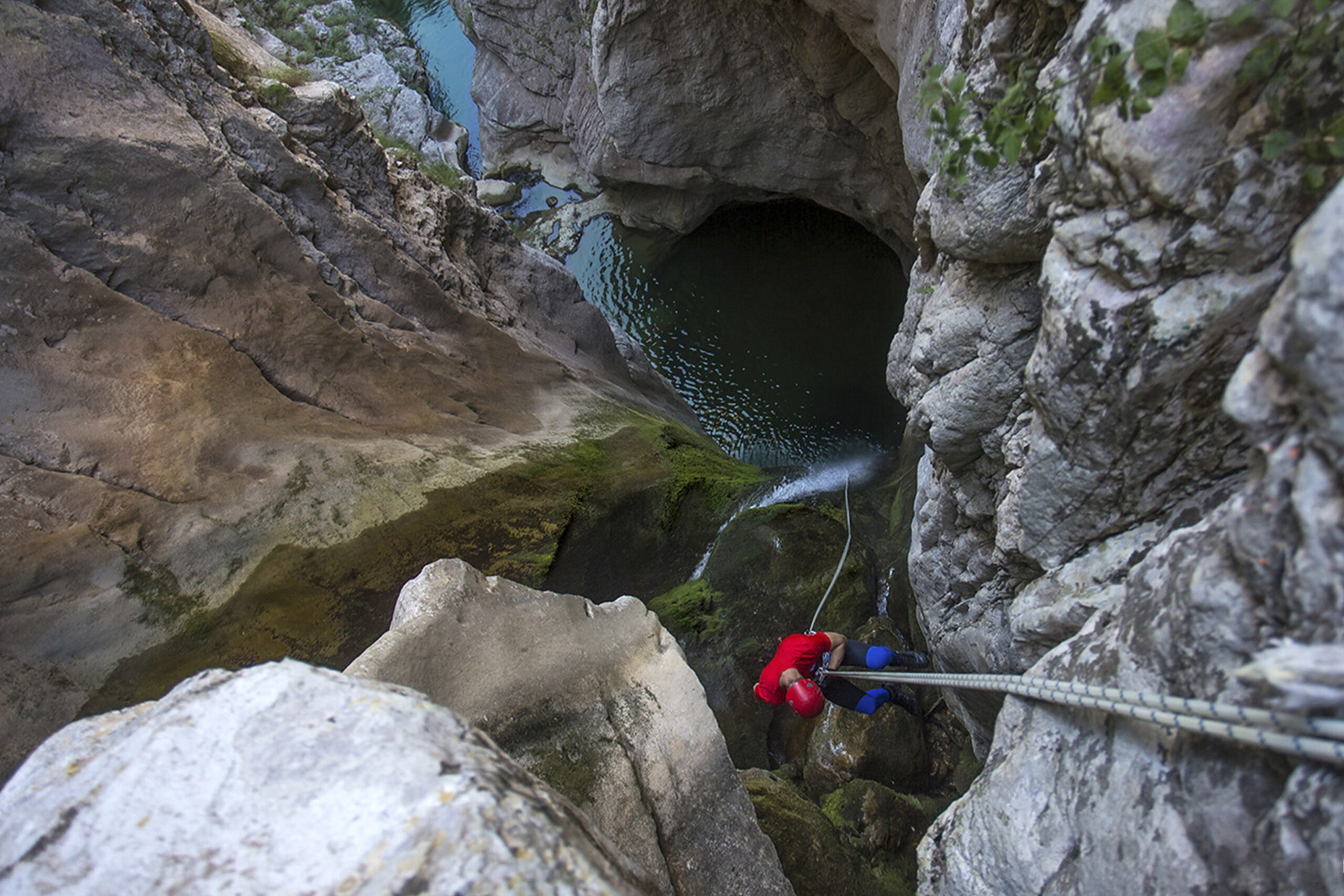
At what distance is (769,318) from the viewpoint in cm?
1063

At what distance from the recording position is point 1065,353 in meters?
2.46

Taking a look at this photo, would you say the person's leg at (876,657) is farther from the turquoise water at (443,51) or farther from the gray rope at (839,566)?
Answer: the turquoise water at (443,51)

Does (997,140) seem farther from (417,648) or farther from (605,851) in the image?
(417,648)

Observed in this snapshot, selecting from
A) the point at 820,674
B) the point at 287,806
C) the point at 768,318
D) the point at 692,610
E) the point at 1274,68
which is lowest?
the point at 692,610

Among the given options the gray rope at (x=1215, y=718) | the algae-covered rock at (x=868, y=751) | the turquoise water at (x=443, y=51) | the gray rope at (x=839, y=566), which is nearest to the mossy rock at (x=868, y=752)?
the algae-covered rock at (x=868, y=751)

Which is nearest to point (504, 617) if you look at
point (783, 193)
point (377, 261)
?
point (377, 261)

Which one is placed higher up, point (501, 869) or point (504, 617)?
point (501, 869)

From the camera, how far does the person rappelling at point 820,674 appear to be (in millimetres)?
4230

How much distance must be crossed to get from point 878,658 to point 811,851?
1716 mm

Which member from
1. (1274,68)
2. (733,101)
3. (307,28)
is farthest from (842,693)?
(307,28)

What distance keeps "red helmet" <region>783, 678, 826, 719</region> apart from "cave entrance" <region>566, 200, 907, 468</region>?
484cm

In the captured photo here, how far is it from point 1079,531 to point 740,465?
16.8 ft

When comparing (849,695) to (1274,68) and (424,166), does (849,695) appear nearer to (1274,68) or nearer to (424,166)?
(1274,68)

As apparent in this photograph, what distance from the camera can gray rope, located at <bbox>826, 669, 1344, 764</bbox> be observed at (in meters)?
1.27
